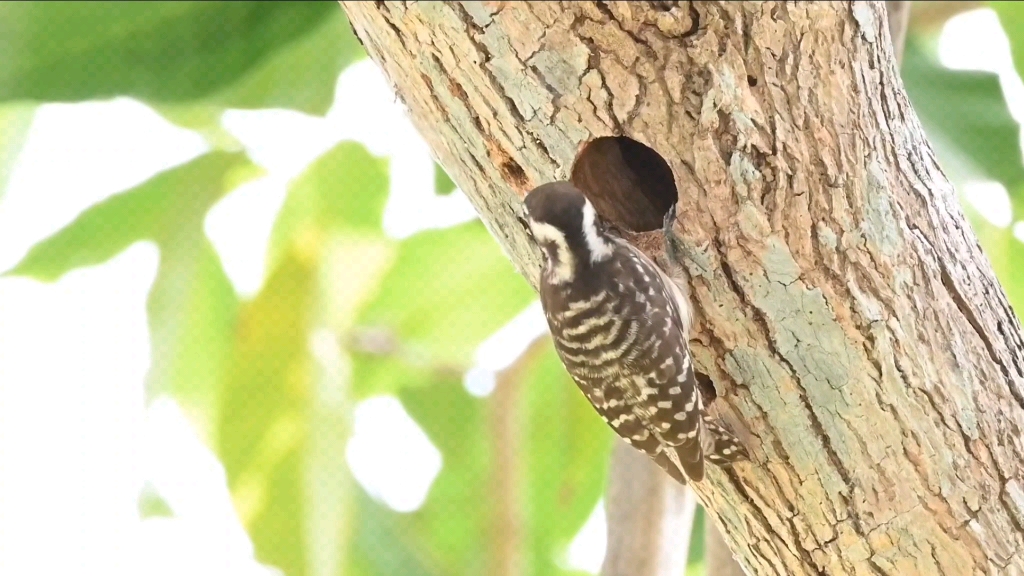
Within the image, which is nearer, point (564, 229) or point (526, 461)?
point (564, 229)

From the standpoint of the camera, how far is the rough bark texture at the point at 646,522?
10.6 feet

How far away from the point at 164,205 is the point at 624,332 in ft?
7.98

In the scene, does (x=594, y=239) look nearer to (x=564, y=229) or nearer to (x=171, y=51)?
(x=564, y=229)

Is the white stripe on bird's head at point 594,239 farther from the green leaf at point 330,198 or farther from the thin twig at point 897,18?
the green leaf at point 330,198

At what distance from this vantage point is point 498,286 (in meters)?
4.62

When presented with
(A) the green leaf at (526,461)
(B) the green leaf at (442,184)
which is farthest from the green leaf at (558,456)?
(B) the green leaf at (442,184)

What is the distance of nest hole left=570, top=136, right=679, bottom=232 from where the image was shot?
8.46ft

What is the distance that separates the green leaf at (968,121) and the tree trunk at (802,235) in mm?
1458

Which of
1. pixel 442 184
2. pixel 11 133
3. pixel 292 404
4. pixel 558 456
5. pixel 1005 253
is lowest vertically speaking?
pixel 558 456

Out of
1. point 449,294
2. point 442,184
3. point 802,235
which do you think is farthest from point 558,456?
point 802,235

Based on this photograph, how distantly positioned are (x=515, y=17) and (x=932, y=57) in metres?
2.54

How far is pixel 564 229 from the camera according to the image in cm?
228

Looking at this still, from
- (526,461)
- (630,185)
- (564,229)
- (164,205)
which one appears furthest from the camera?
(526,461)

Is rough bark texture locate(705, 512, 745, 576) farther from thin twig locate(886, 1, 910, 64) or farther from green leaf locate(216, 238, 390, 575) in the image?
thin twig locate(886, 1, 910, 64)
